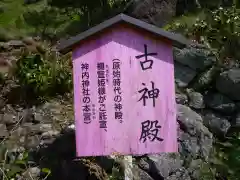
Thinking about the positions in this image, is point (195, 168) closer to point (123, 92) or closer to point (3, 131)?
point (123, 92)

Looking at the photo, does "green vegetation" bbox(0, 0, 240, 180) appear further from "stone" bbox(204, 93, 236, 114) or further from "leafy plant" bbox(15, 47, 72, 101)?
"stone" bbox(204, 93, 236, 114)

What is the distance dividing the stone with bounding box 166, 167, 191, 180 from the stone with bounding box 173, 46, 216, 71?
170 cm

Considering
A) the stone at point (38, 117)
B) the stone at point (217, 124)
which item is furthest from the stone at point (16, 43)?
the stone at point (217, 124)

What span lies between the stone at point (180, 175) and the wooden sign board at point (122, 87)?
2.71ft

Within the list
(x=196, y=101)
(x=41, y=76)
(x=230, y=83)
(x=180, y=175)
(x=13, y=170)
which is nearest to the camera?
(x=13, y=170)

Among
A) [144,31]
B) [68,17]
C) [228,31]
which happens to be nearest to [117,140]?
[144,31]

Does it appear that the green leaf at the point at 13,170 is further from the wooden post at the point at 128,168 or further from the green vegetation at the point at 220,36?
the green vegetation at the point at 220,36

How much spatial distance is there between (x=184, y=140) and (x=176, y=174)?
489 millimetres

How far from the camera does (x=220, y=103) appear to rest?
5629mm

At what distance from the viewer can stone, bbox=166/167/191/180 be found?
4.56m

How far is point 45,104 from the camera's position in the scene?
5.75 metres

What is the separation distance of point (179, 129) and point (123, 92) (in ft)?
4.82

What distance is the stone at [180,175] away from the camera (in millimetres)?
4562

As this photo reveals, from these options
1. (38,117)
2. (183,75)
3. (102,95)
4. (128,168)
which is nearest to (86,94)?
(102,95)
